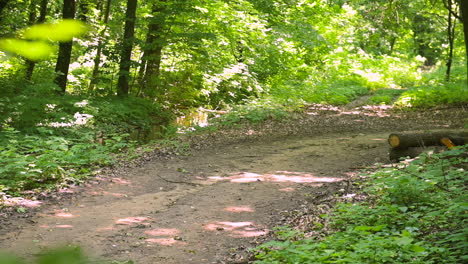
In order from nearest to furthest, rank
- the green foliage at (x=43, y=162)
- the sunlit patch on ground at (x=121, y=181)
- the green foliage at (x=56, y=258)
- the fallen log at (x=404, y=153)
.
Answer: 1. the green foliage at (x=56, y=258)
2. the green foliage at (x=43, y=162)
3. the sunlit patch on ground at (x=121, y=181)
4. the fallen log at (x=404, y=153)

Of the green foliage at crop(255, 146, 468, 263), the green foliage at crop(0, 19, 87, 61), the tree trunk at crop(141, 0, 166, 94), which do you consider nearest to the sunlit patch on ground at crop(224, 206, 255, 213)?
the green foliage at crop(255, 146, 468, 263)

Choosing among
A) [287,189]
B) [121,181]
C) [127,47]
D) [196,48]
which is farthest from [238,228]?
[196,48]

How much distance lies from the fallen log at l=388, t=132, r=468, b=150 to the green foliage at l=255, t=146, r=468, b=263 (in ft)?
5.25

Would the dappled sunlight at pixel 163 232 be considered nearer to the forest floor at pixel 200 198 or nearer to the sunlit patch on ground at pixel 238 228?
the forest floor at pixel 200 198

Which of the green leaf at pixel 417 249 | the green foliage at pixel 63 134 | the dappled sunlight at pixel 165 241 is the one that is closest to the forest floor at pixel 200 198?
the dappled sunlight at pixel 165 241

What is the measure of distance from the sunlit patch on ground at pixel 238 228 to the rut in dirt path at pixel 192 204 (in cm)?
1

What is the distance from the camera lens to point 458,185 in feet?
17.7

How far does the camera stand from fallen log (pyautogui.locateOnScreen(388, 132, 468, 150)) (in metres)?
7.96

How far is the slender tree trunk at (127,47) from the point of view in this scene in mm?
12066

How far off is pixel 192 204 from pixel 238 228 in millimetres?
1208

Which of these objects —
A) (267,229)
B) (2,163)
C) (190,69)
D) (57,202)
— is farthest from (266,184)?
(190,69)

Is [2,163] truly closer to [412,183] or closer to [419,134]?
[412,183]

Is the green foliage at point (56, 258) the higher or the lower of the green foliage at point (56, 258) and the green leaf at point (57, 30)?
the lower

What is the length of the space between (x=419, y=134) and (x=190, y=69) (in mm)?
8400
